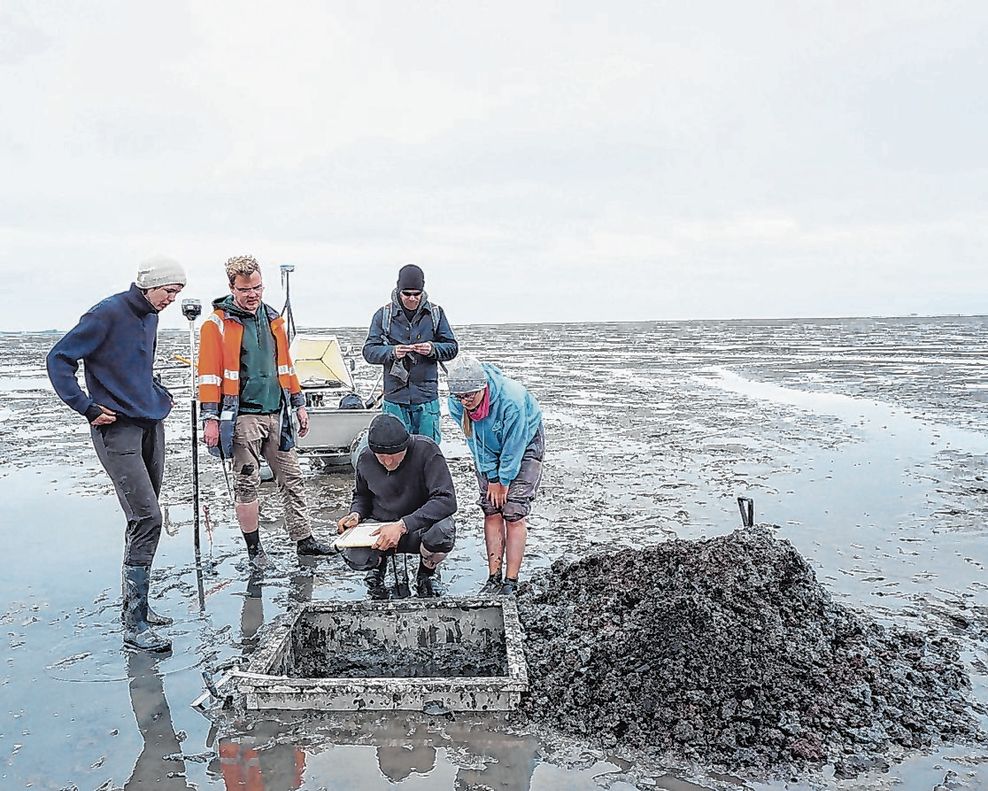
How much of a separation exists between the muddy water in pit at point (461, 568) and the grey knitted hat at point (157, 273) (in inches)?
75.6

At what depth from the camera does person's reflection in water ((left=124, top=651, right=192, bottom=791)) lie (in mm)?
3154

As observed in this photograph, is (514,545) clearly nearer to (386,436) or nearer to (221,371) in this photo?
(386,436)

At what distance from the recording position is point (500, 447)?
4.84 m

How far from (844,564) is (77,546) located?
223 inches

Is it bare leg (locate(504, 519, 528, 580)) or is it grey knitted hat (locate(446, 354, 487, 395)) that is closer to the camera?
grey knitted hat (locate(446, 354, 487, 395))

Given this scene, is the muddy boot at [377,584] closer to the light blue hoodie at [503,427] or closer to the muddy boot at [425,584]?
the muddy boot at [425,584]

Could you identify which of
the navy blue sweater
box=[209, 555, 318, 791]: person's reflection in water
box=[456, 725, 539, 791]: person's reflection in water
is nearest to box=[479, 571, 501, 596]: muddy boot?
box=[456, 725, 539, 791]: person's reflection in water

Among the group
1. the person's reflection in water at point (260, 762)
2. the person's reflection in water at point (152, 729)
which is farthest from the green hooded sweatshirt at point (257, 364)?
the person's reflection in water at point (260, 762)

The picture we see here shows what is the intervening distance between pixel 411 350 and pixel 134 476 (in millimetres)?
2091

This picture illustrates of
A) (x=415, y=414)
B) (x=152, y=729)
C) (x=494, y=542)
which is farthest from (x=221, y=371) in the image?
(x=152, y=729)

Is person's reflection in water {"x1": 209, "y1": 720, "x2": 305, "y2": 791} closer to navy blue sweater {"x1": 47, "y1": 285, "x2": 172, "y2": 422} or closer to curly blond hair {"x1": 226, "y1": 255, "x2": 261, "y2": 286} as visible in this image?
navy blue sweater {"x1": 47, "y1": 285, "x2": 172, "y2": 422}

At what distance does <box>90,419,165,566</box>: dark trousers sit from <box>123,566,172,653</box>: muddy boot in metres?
0.06

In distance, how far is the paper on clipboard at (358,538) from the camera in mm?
4359

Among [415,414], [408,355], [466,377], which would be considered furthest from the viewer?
[415,414]
